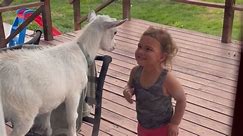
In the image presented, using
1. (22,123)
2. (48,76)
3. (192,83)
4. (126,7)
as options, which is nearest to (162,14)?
(126,7)

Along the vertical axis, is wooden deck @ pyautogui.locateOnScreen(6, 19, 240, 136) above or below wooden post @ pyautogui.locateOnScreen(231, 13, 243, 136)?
below

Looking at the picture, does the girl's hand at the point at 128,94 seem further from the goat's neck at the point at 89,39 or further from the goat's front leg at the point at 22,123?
the goat's neck at the point at 89,39

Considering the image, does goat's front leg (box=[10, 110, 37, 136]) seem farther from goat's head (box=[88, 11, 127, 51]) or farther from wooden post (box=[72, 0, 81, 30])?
wooden post (box=[72, 0, 81, 30])

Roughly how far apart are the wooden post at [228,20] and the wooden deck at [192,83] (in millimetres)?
96

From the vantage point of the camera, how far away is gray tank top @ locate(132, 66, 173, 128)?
147 cm

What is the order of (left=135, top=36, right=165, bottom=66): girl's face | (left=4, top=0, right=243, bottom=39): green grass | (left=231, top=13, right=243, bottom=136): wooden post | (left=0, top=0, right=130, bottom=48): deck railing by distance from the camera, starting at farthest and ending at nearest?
(left=4, top=0, right=243, bottom=39): green grass, (left=0, top=0, right=130, bottom=48): deck railing, (left=135, top=36, right=165, bottom=66): girl's face, (left=231, top=13, right=243, bottom=136): wooden post

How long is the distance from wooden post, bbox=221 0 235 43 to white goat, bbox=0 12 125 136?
7.07 ft

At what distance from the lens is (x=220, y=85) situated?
3.00m

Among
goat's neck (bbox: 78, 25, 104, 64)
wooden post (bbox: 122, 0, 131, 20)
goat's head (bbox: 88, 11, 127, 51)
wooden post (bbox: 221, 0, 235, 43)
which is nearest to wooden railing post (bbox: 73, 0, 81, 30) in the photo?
wooden post (bbox: 122, 0, 131, 20)

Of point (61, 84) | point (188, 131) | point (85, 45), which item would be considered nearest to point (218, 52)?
point (188, 131)

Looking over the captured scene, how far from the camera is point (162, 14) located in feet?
19.2

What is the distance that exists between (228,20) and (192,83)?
1.30 m

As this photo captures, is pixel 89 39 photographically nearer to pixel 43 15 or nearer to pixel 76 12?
pixel 43 15

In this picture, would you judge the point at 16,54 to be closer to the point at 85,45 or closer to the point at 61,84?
the point at 61,84
